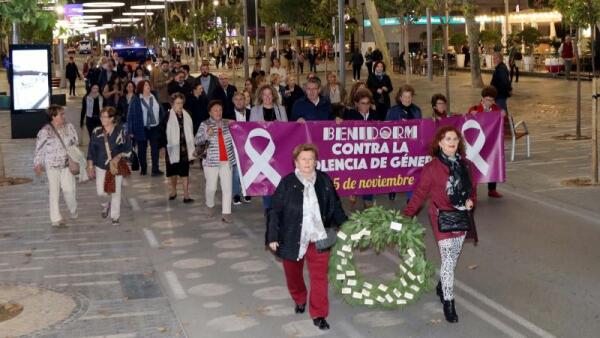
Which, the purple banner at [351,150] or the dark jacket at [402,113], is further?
the dark jacket at [402,113]

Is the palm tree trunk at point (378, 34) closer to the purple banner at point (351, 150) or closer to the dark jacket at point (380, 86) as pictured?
the dark jacket at point (380, 86)

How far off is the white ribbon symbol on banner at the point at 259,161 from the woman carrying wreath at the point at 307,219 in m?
5.02

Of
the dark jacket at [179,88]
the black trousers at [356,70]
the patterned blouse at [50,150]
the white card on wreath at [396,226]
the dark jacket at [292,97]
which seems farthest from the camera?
the black trousers at [356,70]

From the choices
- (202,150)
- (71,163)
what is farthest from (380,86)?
(71,163)

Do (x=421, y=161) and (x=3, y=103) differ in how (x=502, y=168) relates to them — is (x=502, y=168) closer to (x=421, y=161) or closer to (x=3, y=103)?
(x=421, y=161)

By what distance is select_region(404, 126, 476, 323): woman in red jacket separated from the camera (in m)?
8.79

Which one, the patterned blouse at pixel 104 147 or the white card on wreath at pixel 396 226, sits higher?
the patterned blouse at pixel 104 147

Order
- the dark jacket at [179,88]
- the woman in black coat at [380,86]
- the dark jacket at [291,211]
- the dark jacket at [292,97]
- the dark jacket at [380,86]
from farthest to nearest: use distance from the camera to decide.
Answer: the dark jacket at [179,88]
the dark jacket at [292,97]
the dark jacket at [380,86]
the woman in black coat at [380,86]
the dark jacket at [291,211]

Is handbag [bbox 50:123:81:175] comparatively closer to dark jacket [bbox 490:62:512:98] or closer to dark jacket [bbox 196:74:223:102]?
dark jacket [bbox 196:74:223:102]

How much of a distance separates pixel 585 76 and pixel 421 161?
96.7 ft

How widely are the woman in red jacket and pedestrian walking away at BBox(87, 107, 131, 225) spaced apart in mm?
6280

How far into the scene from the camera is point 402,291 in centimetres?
934

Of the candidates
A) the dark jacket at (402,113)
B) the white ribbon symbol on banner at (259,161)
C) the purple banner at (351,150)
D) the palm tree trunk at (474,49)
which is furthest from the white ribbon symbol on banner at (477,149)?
the palm tree trunk at (474,49)

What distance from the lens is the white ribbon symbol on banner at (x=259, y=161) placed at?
45.1 ft
